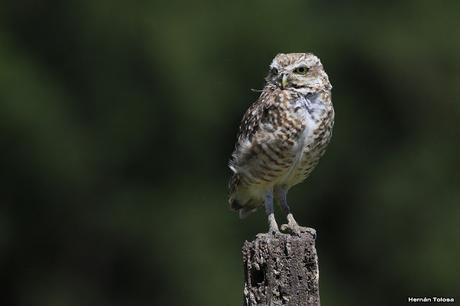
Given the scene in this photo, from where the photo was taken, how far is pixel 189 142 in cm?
1252

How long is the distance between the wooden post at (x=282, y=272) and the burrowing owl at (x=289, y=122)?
36.3 inches

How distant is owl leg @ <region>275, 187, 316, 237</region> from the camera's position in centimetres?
589

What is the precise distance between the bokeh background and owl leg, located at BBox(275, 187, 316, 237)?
5.38 m

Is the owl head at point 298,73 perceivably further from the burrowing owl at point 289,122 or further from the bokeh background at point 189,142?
the bokeh background at point 189,142

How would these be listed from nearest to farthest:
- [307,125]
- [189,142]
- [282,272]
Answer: [282,272] < [307,125] < [189,142]

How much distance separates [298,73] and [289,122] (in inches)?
10.4

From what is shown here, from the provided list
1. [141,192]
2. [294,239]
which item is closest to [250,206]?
[294,239]

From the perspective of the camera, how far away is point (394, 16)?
13609mm

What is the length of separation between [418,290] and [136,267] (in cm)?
300

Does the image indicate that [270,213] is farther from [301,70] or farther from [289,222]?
[301,70]

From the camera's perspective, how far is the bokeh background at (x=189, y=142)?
12297 millimetres

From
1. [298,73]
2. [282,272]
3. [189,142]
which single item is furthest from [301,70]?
[189,142]

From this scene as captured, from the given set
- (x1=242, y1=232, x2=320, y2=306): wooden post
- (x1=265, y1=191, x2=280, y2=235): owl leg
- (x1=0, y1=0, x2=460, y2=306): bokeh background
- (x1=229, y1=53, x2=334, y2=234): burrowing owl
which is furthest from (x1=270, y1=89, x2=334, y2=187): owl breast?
(x1=0, y1=0, x2=460, y2=306): bokeh background

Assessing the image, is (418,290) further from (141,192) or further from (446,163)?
(141,192)
